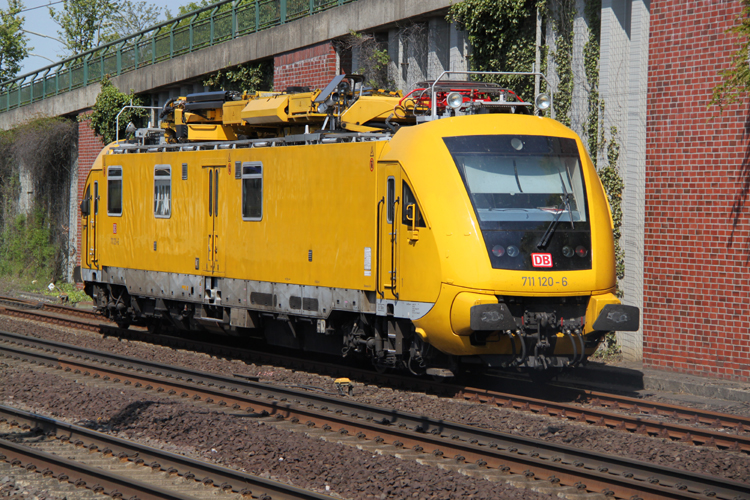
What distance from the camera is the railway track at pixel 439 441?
291 inches

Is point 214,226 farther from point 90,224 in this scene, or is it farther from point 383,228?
point 90,224

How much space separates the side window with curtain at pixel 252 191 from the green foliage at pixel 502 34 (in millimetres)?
5456

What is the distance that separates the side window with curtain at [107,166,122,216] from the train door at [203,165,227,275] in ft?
10.4

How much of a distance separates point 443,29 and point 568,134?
7837mm

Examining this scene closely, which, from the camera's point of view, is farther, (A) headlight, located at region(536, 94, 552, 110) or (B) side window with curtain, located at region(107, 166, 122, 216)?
(B) side window with curtain, located at region(107, 166, 122, 216)

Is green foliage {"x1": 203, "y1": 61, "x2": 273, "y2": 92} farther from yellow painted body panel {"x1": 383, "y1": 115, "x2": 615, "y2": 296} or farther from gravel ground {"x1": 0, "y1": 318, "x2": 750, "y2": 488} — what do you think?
yellow painted body panel {"x1": 383, "y1": 115, "x2": 615, "y2": 296}

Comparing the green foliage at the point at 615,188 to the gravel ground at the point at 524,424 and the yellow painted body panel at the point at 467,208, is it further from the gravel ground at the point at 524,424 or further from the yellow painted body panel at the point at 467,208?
the gravel ground at the point at 524,424

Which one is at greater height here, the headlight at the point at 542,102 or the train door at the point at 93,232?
the headlight at the point at 542,102

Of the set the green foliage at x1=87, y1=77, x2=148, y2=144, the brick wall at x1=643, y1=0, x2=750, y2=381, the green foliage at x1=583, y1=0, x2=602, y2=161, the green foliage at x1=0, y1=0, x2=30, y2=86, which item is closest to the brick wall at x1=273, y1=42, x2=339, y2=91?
the green foliage at x1=583, y1=0, x2=602, y2=161

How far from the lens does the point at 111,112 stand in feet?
94.9

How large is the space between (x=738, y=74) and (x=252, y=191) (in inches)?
283

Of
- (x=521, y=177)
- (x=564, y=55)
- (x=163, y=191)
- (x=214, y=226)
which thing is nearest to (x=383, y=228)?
(x=521, y=177)

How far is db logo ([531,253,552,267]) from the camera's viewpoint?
10.3m

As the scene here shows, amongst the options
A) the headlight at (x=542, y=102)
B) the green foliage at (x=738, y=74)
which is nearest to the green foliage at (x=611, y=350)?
the green foliage at (x=738, y=74)
